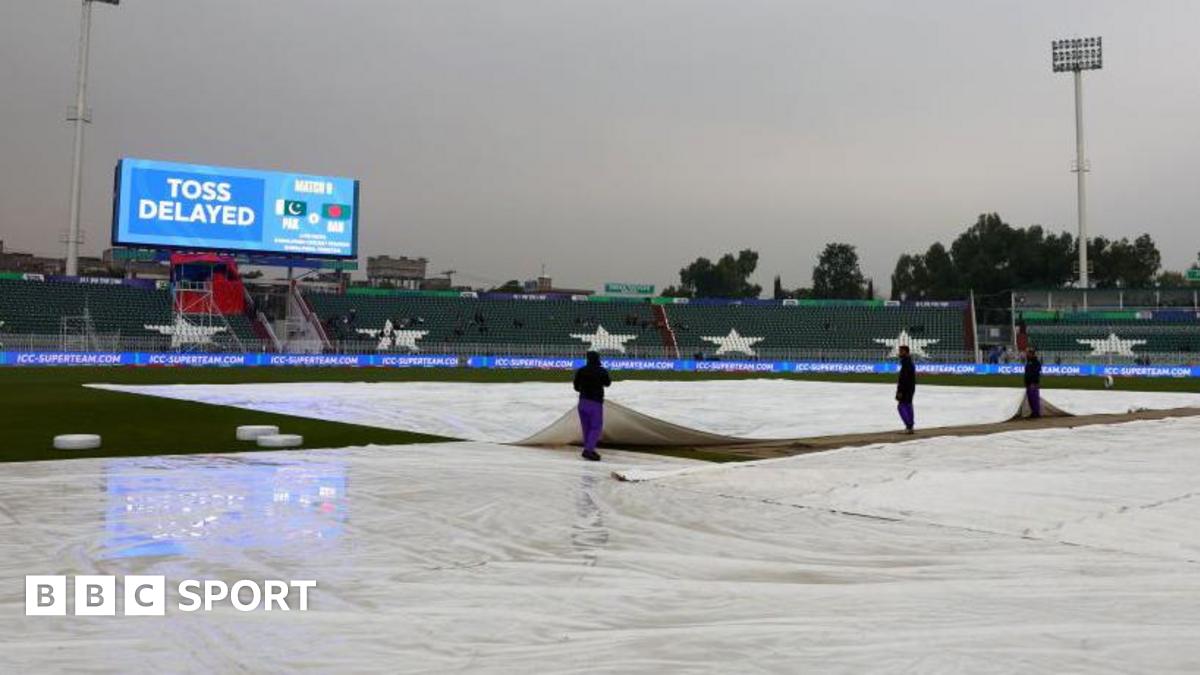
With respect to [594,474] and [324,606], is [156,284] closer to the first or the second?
[594,474]

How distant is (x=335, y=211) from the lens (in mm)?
56562

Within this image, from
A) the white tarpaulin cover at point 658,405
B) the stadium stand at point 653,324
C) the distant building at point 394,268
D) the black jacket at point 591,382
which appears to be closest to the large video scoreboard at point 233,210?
the stadium stand at point 653,324

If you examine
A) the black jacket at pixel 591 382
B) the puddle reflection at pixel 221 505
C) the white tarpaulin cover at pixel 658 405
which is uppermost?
the black jacket at pixel 591 382

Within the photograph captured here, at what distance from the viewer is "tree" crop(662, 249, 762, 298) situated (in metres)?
135

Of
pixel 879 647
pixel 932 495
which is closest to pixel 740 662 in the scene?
pixel 879 647

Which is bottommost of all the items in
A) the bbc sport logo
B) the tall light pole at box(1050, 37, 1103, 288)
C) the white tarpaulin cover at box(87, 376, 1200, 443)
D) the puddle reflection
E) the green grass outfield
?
the bbc sport logo

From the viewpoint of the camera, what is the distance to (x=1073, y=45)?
76.2 metres

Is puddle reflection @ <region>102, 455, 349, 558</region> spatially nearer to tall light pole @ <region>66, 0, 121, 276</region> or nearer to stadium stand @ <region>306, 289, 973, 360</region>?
stadium stand @ <region>306, 289, 973, 360</region>

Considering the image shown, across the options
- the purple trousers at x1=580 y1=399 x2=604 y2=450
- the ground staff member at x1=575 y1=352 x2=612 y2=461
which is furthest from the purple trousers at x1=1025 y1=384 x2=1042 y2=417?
the purple trousers at x1=580 y1=399 x2=604 y2=450

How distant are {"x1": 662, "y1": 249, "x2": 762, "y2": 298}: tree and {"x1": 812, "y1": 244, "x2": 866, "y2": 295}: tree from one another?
1166 cm

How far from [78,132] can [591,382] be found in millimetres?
61878

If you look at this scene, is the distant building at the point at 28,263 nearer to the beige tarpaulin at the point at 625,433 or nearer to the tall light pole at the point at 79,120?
the tall light pole at the point at 79,120

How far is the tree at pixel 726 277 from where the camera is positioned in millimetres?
135375

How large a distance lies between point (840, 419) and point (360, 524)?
44.9 ft
